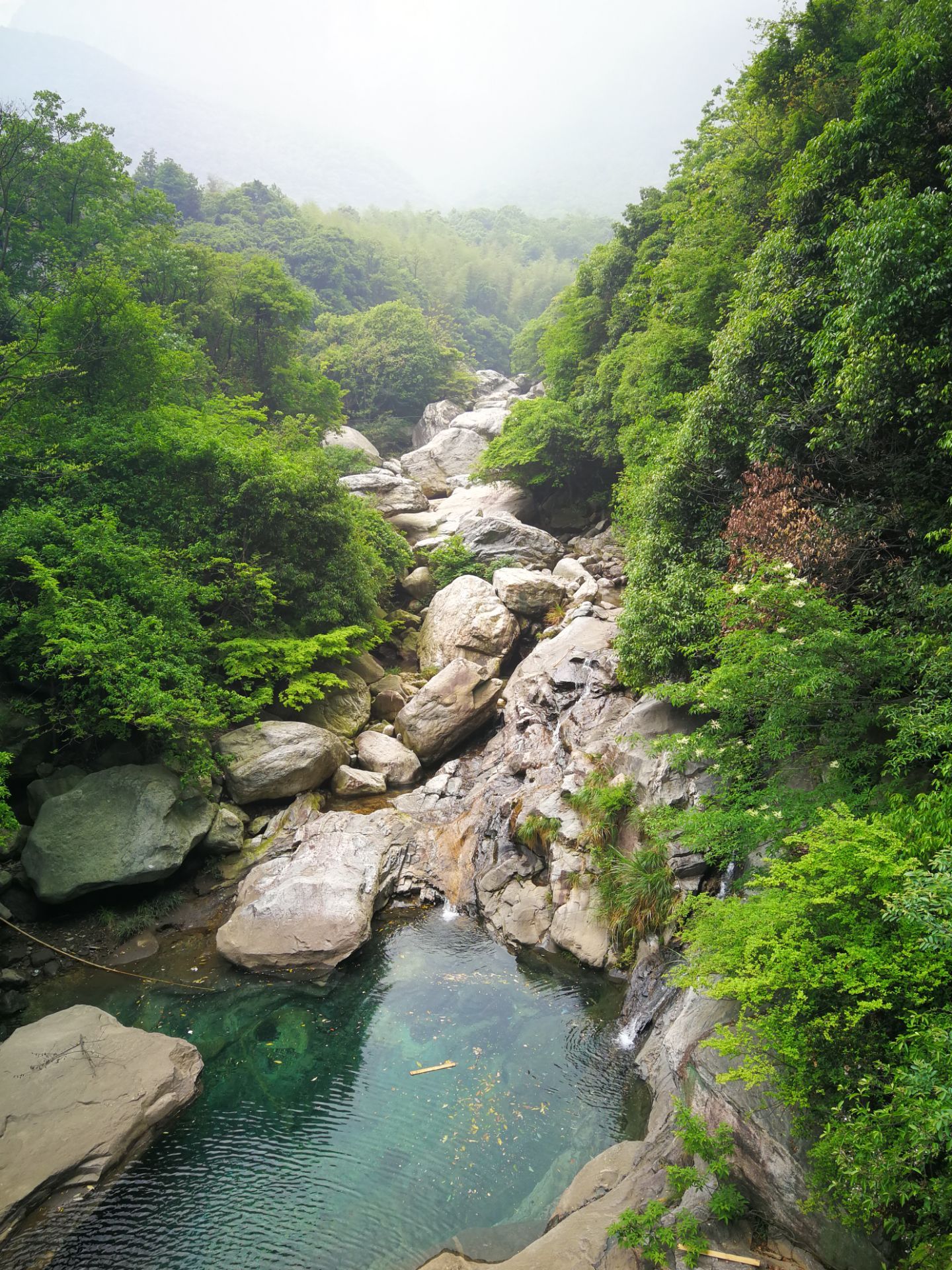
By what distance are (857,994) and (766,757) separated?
3724 millimetres

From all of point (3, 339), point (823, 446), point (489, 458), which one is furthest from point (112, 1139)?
point (489, 458)

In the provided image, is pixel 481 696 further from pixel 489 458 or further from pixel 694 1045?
pixel 489 458

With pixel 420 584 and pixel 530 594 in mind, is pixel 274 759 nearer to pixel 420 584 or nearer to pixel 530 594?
pixel 530 594

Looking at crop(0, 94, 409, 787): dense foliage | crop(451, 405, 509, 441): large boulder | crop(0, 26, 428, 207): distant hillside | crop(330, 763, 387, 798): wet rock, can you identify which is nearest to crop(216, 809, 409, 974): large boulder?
crop(330, 763, 387, 798): wet rock

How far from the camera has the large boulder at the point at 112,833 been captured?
10461 mm

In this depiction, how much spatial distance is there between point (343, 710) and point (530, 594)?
23.8ft

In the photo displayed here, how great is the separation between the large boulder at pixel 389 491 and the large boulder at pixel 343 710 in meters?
12.1

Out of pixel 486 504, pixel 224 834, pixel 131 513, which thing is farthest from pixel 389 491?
pixel 224 834

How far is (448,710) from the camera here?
16.6 metres

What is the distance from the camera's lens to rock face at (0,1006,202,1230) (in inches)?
258

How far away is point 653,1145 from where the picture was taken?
6.52 metres

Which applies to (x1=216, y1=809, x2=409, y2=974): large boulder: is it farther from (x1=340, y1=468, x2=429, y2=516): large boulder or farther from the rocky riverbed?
(x1=340, y1=468, x2=429, y2=516): large boulder

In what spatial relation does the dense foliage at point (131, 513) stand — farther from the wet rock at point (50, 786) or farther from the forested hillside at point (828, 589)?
the forested hillside at point (828, 589)

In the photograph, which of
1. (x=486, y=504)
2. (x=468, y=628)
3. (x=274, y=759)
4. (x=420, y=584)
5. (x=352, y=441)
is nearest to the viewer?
(x=274, y=759)
